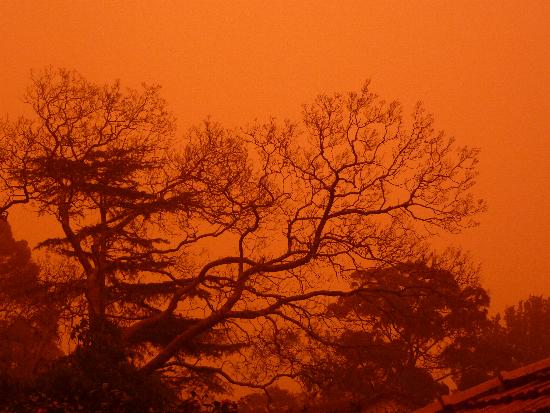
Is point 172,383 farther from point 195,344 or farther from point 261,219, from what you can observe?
point 261,219

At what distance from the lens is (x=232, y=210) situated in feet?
67.9

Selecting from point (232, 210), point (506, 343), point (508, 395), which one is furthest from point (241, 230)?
point (506, 343)

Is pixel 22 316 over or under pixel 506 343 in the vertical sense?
over

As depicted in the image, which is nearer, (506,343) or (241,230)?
(241,230)

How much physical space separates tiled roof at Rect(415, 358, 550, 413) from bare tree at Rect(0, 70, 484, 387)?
9323mm

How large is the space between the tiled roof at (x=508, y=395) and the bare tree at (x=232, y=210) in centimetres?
932

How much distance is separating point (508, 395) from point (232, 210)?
43.9 feet

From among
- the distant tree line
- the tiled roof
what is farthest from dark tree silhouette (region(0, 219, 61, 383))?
the tiled roof

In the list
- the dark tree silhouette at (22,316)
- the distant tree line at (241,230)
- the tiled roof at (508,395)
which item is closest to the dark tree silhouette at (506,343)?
the distant tree line at (241,230)

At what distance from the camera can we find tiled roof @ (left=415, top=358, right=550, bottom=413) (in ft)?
24.2

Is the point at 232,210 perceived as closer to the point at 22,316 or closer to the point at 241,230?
the point at 241,230

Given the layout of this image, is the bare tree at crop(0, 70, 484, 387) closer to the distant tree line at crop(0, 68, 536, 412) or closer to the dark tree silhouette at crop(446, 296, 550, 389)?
the distant tree line at crop(0, 68, 536, 412)

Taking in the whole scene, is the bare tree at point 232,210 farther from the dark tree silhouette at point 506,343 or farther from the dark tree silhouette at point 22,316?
the dark tree silhouette at point 506,343

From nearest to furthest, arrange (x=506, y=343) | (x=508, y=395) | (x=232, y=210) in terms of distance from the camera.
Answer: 1. (x=508, y=395)
2. (x=232, y=210)
3. (x=506, y=343)
